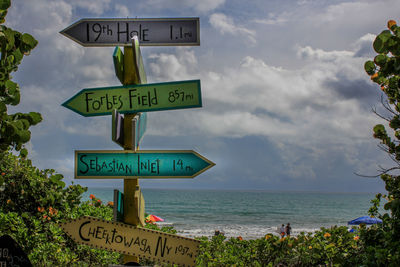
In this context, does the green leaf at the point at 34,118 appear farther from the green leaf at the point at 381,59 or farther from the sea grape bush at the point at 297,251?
the sea grape bush at the point at 297,251

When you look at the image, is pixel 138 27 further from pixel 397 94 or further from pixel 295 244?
pixel 295 244

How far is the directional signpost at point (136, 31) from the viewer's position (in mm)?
4641

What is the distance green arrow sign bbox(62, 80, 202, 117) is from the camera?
431 cm

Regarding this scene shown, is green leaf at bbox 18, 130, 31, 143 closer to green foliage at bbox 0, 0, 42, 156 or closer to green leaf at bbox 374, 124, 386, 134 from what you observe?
green foliage at bbox 0, 0, 42, 156

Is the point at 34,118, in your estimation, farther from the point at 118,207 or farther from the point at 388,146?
the point at 388,146

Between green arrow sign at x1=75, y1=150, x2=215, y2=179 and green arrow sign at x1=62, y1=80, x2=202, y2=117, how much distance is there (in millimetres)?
501

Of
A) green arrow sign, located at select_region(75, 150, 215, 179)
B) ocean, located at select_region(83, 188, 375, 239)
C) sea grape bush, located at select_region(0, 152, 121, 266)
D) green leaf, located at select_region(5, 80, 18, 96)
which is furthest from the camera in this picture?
ocean, located at select_region(83, 188, 375, 239)

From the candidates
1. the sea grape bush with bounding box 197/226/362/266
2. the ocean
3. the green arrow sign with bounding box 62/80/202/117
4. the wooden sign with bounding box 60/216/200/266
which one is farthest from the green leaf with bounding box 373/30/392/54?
the ocean

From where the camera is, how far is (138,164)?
4.08 m

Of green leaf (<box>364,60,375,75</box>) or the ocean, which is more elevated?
green leaf (<box>364,60,375,75</box>)

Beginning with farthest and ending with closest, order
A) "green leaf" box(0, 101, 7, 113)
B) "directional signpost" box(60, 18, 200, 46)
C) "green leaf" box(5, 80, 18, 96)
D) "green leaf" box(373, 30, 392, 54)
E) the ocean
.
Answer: the ocean, "directional signpost" box(60, 18, 200, 46), "green leaf" box(373, 30, 392, 54), "green leaf" box(5, 80, 18, 96), "green leaf" box(0, 101, 7, 113)

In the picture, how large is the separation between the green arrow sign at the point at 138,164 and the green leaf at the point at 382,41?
201 cm

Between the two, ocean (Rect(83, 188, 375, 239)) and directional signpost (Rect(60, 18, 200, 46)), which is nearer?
directional signpost (Rect(60, 18, 200, 46))

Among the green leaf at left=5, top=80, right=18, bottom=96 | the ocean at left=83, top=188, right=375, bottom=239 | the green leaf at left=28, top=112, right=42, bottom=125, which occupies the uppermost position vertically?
the green leaf at left=5, top=80, right=18, bottom=96
